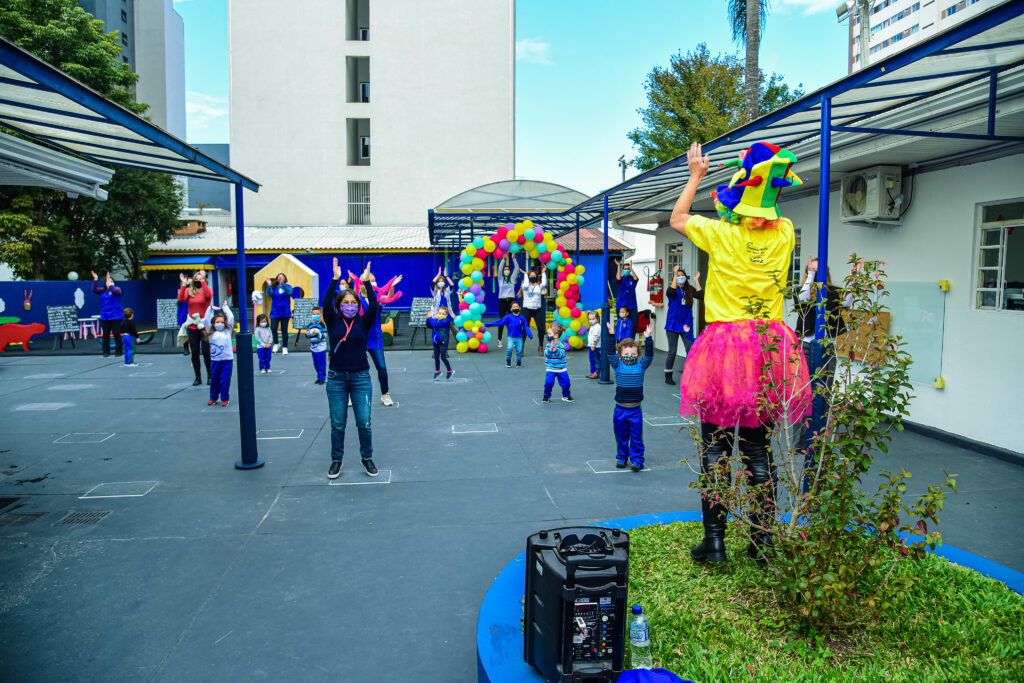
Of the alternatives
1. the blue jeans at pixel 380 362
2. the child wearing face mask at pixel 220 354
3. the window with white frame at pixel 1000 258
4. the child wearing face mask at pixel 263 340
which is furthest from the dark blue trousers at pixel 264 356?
the window with white frame at pixel 1000 258

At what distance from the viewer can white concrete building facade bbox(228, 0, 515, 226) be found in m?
31.0

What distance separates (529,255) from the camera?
1517cm

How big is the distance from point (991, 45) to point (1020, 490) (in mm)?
4075

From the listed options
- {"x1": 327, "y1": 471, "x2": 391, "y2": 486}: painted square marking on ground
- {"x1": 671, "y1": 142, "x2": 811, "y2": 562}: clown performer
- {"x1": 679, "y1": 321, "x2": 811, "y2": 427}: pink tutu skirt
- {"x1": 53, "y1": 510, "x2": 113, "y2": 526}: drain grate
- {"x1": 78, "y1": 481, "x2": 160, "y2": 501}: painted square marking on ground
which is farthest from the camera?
{"x1": 327, "y1": 471, "x2": 391, "y2": 486}: painted square marking on ground

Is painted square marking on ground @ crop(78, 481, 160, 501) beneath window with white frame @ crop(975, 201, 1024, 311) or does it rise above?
beneath

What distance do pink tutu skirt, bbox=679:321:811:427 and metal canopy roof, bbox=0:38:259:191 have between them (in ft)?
12.8

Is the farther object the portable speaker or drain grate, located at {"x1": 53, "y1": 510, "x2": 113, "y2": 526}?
drain grate, located at {"x1": 53, "y1": 510, "x2": 113, "y2": 526}

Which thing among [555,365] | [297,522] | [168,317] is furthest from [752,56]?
[168,317]

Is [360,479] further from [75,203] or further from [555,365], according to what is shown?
[75,203]

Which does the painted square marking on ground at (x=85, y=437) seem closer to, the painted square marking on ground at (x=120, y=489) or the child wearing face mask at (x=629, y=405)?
the painted square marking on ground at (x=120, y=489)

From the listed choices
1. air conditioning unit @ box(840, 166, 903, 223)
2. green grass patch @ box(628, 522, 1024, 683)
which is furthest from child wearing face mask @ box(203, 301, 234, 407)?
air conditioning unit @ box(840, 166, 903, 223)

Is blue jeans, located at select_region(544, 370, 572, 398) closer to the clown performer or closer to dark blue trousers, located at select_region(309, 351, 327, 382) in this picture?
dark blue trousers, located at select_region(309, 351, 327, 382)

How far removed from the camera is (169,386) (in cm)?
1162

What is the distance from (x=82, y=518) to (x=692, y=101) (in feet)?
77.0
